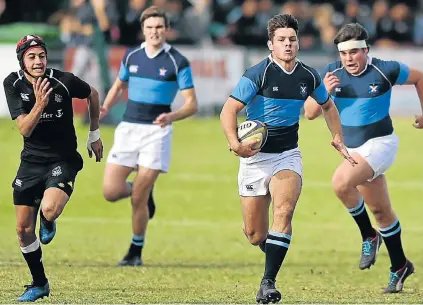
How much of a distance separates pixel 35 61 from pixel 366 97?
3555mm

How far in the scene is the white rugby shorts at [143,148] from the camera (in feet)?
43.3

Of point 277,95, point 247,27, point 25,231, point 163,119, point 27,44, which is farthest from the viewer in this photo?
point 247,27

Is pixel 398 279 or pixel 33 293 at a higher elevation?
pixel 33 293

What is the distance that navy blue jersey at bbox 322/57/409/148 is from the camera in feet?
38.4

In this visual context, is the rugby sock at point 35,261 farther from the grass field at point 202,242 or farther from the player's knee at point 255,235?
the player's knee at point 255,235

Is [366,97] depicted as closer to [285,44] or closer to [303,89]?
[303,89]

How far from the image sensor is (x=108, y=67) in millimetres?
25172

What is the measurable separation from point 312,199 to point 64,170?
895cm

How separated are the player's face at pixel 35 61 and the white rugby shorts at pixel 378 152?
3.49 metres

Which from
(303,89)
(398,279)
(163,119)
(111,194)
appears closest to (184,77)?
(163,119)

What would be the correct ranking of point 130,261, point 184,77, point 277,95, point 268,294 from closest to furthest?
1. point 268,294
2. point 277,95
3. point 130,261
4. point 184,77

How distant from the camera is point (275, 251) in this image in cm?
994

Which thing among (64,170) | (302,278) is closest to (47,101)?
(64,170)

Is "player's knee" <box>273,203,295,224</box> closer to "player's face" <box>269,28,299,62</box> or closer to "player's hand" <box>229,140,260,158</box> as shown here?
"player's hand" <box>229,140,260,158</box>
